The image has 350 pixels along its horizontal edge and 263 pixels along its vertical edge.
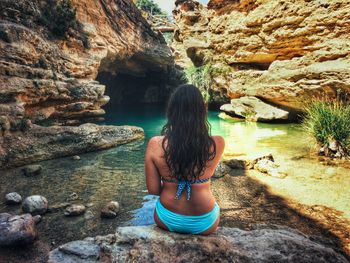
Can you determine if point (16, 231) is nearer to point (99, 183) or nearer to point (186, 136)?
point (186, 136)

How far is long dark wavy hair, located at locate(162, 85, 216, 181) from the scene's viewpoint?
2363 mm

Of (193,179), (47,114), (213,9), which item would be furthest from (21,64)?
(213,9)

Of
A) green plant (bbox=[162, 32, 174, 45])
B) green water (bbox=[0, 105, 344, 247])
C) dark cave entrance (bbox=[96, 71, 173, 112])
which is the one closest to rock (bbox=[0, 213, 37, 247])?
green water (bbox=[0, 105, 344, 247])

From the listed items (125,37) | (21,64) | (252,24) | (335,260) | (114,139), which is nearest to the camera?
(335,260)

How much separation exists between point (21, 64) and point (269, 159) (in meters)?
8.04

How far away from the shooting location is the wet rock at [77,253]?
2496mm

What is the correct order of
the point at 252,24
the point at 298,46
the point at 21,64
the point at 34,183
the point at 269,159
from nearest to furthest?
the point at 34,183
the point at 269,159
the point at 21,64
the point at 298,46
the point at 252,24

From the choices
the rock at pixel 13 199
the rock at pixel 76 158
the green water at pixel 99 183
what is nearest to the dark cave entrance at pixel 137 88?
the green water at pixel 99 183

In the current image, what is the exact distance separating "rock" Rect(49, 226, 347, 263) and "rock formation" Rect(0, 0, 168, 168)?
516 cm

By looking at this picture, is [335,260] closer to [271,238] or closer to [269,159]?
[271,238]

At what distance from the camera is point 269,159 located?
7.09 metres

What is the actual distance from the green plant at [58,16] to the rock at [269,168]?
33.1ft

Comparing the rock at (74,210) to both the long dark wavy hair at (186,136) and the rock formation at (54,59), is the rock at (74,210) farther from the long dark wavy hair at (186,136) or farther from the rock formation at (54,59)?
the rock formation at (54,59)

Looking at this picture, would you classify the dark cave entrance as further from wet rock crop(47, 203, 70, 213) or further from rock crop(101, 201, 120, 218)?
rock crop(101, 201, 120, 218)
